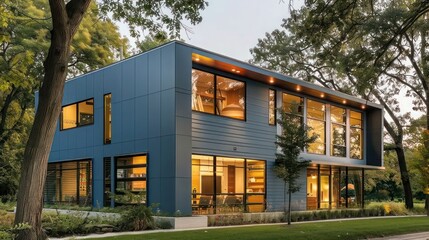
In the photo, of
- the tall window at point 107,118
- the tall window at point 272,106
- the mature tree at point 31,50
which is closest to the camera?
the tall window at point 107,118

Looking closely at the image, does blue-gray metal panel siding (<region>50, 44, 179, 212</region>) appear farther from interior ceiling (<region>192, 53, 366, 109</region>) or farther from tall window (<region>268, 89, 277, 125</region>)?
tall window (<region>268, 89, 277, 125</region>)

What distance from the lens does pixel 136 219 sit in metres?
15.1

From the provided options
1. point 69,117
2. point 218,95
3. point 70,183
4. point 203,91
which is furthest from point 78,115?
point 218,95

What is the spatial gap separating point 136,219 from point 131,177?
4.17m

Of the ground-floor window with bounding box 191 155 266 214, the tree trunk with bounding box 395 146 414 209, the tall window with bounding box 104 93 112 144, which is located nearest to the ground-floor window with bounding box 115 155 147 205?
the tall window with bounding box 104 93 112 144

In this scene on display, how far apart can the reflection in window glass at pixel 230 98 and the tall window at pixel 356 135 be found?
11054mm

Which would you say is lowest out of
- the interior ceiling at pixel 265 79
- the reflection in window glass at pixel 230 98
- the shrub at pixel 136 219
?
the shrub at pixel 136 219

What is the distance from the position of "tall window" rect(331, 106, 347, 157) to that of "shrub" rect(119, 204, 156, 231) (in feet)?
48.7

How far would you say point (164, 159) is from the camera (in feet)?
57.2

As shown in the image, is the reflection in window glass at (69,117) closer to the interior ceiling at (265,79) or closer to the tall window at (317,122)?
the interior ceiling at (265,79)

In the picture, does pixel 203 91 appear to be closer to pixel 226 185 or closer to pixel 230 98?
pixel 230 98

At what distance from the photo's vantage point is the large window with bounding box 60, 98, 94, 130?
22.1 metres

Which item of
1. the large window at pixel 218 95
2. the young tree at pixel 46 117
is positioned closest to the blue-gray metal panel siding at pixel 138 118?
the large window at pixel 218 95

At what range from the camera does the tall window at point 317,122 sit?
2533 centimetres
